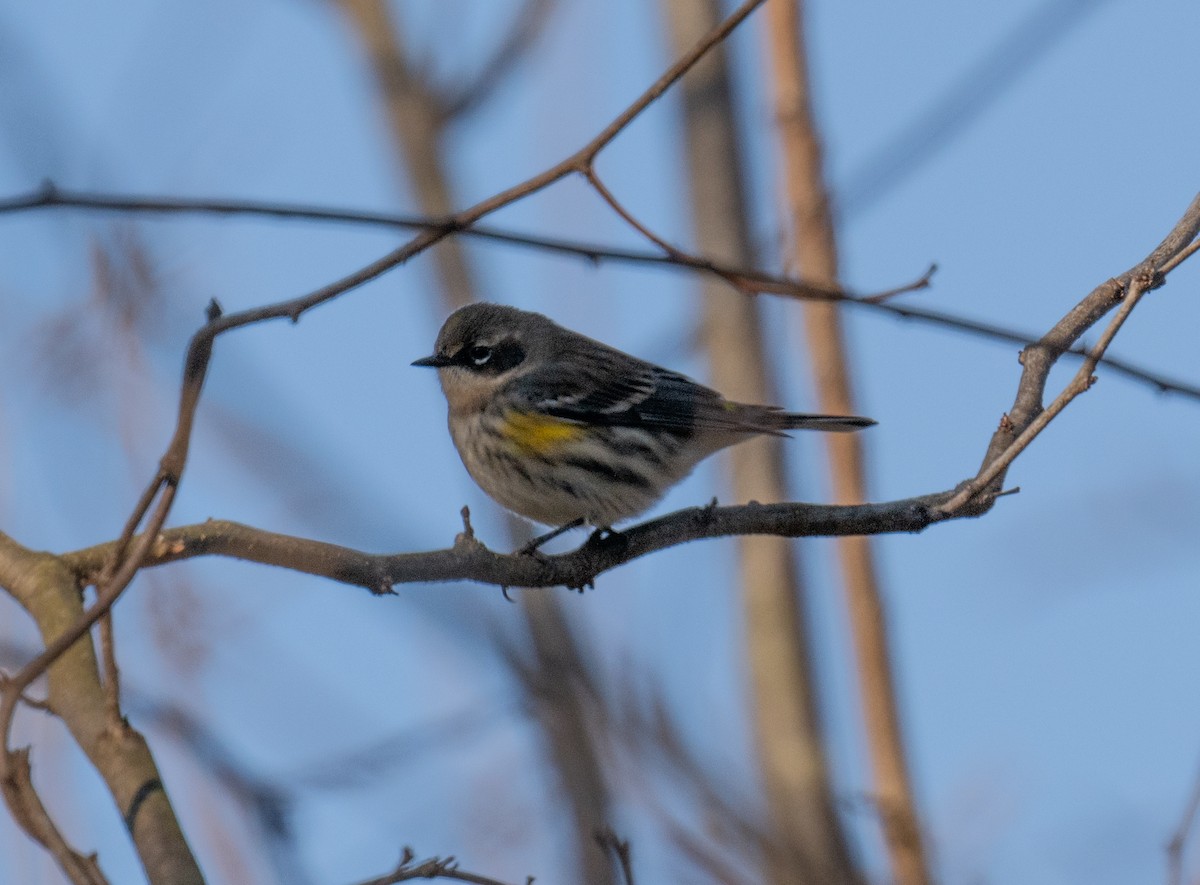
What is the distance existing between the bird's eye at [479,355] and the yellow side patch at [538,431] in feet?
1.69

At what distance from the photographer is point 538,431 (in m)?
5.50

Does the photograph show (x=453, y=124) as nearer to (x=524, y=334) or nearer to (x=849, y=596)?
(x=524, y=334)

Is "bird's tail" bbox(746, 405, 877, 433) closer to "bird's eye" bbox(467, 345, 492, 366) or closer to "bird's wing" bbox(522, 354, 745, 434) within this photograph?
"bird's wing" bbox(522, 354, 745, 434)

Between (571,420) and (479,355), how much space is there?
63 centimetres

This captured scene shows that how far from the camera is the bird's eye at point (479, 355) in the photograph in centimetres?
605

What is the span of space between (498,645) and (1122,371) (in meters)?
1.87

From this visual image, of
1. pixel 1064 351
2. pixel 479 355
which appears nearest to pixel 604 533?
pixel 479 355

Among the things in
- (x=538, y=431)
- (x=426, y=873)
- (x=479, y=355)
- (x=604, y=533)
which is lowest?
(x=426, y=873)

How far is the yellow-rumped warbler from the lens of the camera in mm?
5316

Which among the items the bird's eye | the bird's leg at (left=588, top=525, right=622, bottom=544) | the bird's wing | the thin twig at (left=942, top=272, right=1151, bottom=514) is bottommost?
the thin twig at (left=942, top=272, right=1151, bottom=514)

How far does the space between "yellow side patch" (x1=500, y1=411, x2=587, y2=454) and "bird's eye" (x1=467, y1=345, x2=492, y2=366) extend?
20.3 inches

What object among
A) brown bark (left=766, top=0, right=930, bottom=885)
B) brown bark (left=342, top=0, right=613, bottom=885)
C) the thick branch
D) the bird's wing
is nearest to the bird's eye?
the bird's wing

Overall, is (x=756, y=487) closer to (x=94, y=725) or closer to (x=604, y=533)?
(x=604, y=533)

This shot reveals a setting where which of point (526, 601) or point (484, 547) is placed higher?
point (526, 601)
